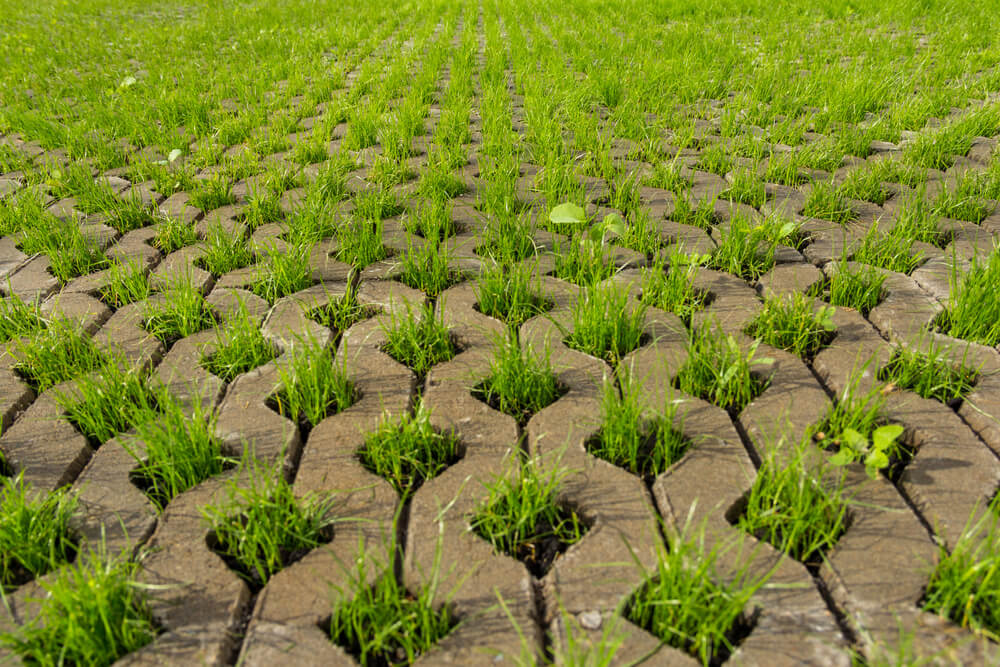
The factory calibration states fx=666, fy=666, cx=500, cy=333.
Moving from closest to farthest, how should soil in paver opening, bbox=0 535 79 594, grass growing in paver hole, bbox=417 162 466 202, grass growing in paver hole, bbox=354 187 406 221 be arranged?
soil in paver opening, bbox=0 535 79 594 → grass growing in paver hole, bbox=354 187 406 221 → grass growing in paver hole, bbox=417 162 466 202

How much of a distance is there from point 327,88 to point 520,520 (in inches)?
160

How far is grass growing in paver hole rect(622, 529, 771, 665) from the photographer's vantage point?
112 cm

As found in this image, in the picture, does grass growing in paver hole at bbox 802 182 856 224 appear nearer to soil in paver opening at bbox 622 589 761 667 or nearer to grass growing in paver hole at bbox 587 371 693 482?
grass growing in paver hole at bbox 587 371 693 482

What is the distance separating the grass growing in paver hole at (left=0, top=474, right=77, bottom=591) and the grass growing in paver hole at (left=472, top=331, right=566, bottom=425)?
0.94 metres

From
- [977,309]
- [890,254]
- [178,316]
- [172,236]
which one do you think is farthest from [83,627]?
[890,254]

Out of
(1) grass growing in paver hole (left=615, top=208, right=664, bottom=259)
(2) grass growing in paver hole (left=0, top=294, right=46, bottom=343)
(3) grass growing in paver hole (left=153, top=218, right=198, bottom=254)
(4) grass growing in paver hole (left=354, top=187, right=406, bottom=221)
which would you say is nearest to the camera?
(2) grass growing in paver hole (left=0, top=294, right=46, bottom=343)

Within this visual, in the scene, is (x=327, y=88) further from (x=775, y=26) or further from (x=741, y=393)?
(x=775, y=26)

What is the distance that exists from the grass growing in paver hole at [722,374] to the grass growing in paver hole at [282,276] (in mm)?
1244

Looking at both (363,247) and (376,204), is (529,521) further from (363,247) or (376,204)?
(376,204)

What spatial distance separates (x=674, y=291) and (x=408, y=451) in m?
0.98

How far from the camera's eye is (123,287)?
2.16 metres

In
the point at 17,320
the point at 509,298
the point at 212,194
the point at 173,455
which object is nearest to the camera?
the point at 173,455

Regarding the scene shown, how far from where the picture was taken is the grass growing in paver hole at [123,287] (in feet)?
7.00

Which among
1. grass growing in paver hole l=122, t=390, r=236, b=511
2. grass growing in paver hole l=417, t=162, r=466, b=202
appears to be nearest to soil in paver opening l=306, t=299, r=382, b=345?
grass growing in paver hole l=122, t=390, r=236, b=511
